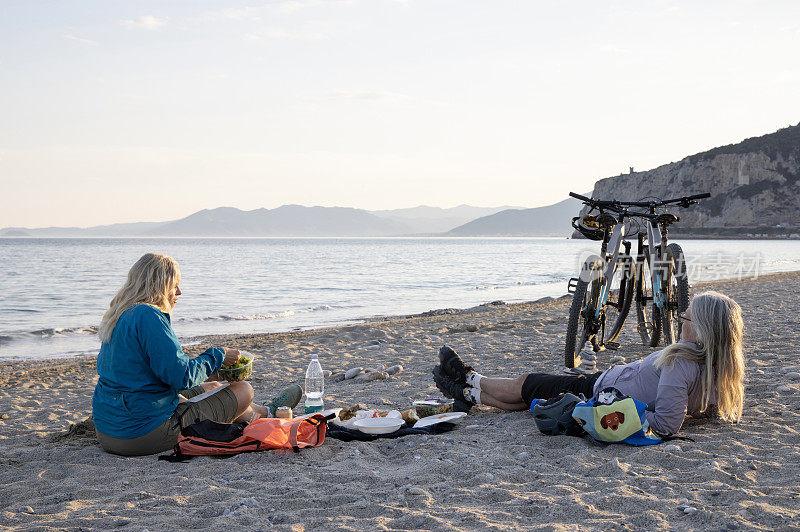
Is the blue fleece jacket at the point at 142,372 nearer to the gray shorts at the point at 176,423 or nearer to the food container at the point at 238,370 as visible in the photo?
the gray shorts at the point at 176,423

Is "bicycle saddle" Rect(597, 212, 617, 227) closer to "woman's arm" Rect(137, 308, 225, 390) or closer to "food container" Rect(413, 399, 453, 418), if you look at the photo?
"food container" Rect(413, 399, 453, 418)

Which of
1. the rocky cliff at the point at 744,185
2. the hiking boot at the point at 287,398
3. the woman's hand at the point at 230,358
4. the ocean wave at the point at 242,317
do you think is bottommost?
the ocean wave at the point at 242,317

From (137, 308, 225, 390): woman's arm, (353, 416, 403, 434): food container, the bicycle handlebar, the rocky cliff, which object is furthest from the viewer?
the rocky cliff

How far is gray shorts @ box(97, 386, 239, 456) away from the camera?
4211 millimetres

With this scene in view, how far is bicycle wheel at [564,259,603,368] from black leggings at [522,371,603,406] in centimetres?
165

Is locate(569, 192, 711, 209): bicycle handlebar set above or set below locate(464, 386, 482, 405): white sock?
above

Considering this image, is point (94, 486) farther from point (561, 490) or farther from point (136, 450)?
point (561, 490)

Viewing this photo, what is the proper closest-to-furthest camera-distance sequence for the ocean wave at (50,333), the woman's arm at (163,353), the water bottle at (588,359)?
the woman's arm at (163,353), the water bottle at (588,359), the ocean wave at (50,333)

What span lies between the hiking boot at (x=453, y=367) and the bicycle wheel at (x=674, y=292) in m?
2.86

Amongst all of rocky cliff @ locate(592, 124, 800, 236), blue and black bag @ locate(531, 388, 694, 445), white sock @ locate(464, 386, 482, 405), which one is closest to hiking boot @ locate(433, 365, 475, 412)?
white sock @ locate(464, 386, 482, 405)

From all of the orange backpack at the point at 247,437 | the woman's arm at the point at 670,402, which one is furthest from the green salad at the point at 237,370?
the woman's arm at the point at 670,402

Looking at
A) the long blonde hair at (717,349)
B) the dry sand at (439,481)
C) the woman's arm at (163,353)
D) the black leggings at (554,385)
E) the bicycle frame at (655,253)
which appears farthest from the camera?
the bicycle frame at (655,253)

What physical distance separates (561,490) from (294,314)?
1444 centimetres

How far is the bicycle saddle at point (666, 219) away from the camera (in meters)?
6.85
